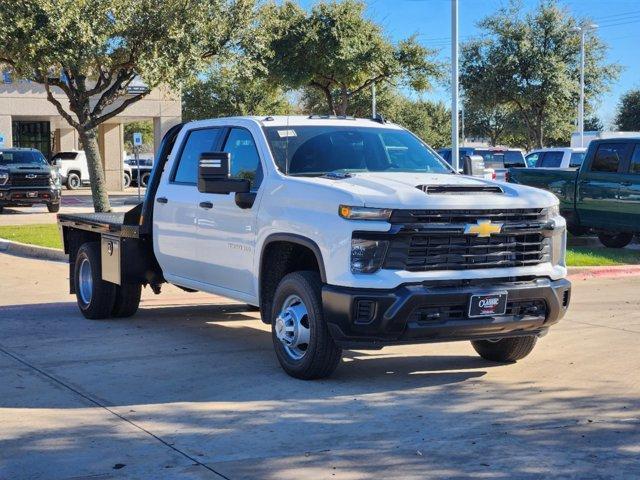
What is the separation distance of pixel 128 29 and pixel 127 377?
13.1m

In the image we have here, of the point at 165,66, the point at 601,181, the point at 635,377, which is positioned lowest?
the point at 635,377

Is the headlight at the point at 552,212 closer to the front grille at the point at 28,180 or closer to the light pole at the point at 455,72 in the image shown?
the light pole at the point at 455,72

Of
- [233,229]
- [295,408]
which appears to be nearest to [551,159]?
[233,229]

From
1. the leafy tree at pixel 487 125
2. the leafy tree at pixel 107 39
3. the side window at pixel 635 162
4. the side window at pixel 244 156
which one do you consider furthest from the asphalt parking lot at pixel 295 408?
the leafy tree at pixel 487 125

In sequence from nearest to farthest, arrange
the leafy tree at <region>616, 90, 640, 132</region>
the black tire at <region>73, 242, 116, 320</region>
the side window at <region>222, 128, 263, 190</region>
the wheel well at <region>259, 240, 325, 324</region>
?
the wheel well at <region>259, 240, 325, 324</region>, the side window at <region>222, 128, 263, 190</region>, the black tire at <region>73, 242, 116, 320</region>, the leafy tree at <region>616, 90, 640, 132</region>

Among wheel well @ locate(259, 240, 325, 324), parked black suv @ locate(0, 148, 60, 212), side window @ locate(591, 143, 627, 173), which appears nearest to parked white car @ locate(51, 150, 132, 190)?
parked black suv @ locate(0, 148, 60, 212)

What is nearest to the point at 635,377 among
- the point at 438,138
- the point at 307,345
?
the point at 307,345

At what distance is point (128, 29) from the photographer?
19.2m

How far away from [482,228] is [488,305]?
0.55 metres

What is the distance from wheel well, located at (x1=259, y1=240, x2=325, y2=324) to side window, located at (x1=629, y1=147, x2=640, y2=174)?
10.1m

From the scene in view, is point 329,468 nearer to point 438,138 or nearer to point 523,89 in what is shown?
point 523,89

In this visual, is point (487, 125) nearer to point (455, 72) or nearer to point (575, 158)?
point (575, 158)

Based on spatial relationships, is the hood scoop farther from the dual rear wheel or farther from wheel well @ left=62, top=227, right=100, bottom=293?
wheel well @ left=62, top=227, right=100, bottom=293

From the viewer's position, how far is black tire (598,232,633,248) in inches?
693
